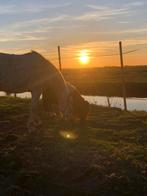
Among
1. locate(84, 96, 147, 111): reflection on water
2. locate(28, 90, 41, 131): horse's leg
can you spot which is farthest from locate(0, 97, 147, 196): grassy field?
locate(84, 96, 147, 111): reflection on water

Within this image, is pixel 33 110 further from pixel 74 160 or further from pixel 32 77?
pixel 74 160

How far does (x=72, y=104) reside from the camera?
11.6m

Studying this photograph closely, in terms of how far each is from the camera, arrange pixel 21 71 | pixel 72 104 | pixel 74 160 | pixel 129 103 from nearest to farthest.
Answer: pixel 74 160 → pixel 21 71 → pixel 72 104 → pixel 129 103

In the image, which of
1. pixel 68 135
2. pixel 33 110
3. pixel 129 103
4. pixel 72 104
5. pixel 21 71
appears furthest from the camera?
pixel 129 103

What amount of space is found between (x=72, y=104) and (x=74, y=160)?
3.66 metres

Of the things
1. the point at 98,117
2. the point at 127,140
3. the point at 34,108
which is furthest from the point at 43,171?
the point at 98,117

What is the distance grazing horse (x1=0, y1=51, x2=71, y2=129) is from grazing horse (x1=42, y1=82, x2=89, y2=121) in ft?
0.48

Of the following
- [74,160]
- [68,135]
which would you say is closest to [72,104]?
[68,135]

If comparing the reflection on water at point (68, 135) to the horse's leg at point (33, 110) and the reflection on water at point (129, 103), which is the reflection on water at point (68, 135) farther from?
the reflection on water at point (129, 103)

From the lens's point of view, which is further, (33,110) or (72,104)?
(72,104)

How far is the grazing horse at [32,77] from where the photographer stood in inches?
430

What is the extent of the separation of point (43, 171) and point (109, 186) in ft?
4.09

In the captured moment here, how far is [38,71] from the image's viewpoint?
11062 millimetres

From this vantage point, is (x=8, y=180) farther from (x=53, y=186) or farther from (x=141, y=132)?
(x=141, y=132)
